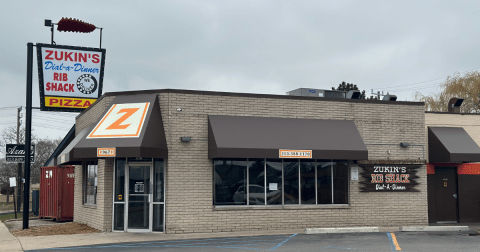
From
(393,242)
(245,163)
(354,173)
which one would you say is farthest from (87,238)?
(354,173)

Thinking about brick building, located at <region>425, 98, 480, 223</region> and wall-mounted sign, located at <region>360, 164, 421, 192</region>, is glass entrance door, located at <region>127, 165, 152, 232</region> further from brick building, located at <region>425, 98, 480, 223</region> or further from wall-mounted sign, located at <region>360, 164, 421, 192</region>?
brick building, located at <region>425, 98, 480, 223</region>

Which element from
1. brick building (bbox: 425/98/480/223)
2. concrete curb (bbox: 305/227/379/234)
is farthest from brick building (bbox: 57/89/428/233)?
brick building (bbox: 425/98/480/223)

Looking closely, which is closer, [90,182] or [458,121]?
[90,182]

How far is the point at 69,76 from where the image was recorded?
22.7 meters

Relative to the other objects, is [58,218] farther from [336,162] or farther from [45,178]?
[336,162]

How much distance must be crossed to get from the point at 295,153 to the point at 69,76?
12.0 m

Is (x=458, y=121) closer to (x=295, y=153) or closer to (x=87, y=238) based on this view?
(x=295, y=153)

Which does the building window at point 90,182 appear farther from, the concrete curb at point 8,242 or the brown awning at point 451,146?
the brown awning at point 451,146

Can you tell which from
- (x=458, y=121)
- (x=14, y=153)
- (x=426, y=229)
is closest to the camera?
(x=426, y=229)

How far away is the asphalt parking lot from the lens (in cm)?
1261

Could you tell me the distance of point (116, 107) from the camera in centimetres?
1652

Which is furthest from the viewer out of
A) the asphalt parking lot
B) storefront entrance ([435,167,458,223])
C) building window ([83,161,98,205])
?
storefront entrance ([435,167,458,223])

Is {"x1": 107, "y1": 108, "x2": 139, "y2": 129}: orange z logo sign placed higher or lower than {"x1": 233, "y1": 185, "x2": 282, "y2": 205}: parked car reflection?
higher

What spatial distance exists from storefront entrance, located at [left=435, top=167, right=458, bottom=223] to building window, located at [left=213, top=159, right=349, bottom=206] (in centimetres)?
477
